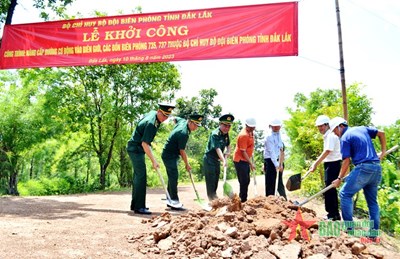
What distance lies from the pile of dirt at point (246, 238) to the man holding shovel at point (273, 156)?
1.71 m

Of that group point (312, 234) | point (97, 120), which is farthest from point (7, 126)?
point (312, 234)

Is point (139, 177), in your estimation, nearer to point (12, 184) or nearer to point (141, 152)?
point (141, 152)

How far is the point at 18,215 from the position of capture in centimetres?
605

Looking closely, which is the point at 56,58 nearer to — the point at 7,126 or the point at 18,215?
the point at 18,215

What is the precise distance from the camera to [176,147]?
6551mm

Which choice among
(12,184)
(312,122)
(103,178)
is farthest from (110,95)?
(312,122)

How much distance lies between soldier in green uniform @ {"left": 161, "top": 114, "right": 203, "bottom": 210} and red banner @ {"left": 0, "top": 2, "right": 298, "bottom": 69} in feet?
5.62

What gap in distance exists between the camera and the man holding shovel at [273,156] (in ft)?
21.4

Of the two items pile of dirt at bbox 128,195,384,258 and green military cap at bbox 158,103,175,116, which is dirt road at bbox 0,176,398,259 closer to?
pile of dirt at bbox 128,195,384,258

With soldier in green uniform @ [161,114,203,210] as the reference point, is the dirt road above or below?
below

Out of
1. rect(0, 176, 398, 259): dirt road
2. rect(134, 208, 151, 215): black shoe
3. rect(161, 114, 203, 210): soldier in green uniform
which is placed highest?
rect(161, 114, 203, 210): soldier in green uniform

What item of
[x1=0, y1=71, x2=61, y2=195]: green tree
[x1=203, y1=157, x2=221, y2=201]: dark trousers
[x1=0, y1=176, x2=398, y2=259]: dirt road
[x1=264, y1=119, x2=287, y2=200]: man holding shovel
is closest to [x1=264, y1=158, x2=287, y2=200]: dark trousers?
[x1=264, y1=119, x2=287, y2=200]: man holding shovel

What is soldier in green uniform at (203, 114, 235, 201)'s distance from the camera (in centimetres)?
641

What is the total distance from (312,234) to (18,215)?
4504mm
